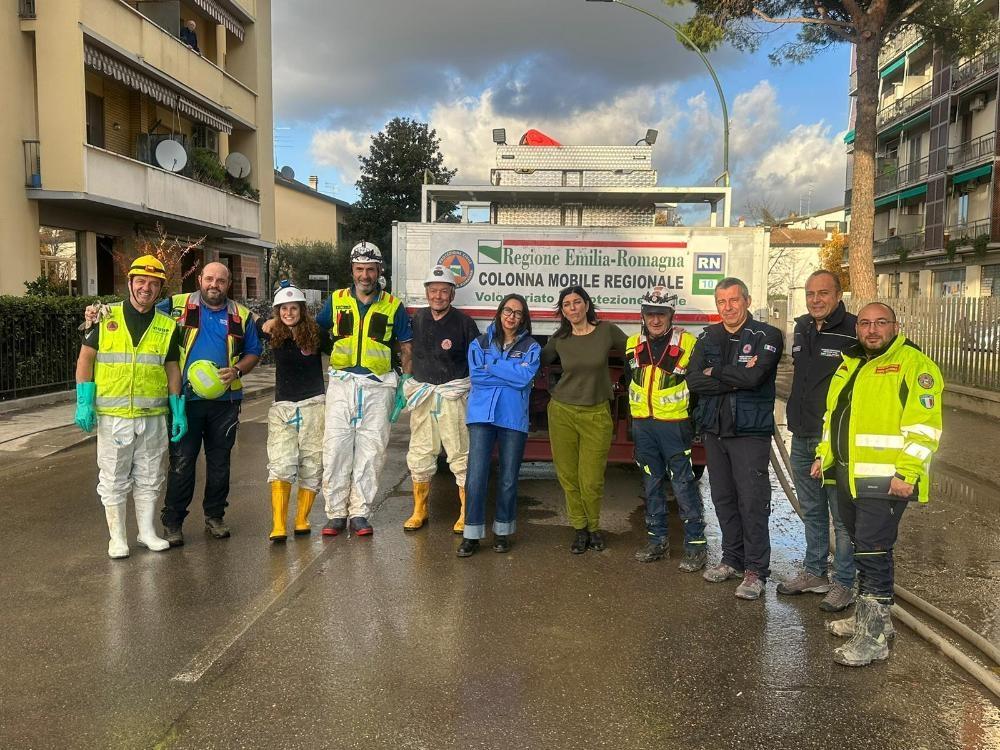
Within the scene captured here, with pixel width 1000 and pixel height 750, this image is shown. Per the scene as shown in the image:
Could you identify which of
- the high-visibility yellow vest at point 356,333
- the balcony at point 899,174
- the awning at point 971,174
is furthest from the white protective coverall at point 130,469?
the balcony at point 899,174

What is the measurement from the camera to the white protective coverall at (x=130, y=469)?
5082 millimetres

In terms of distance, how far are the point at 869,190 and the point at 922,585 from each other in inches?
560

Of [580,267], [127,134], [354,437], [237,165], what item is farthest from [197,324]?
[237,165]

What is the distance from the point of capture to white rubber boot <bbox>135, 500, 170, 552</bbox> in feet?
17.4

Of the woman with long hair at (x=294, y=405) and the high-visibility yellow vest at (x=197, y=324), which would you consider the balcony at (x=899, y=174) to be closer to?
the woman with long hair at (x=294, y=405)

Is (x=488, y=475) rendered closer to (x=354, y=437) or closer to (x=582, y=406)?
(x=582, y=406)

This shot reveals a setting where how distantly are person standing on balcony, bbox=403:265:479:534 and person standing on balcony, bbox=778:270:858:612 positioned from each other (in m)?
2.27

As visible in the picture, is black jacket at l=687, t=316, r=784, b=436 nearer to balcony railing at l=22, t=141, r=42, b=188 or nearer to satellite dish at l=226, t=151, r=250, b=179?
balcony railing at l=22, t=141, r=42, b=188

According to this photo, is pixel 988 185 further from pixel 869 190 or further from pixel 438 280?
pixel 438 280

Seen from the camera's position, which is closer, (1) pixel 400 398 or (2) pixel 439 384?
(2) pixel 439 384

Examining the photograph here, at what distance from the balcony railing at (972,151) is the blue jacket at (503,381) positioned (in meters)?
33.9

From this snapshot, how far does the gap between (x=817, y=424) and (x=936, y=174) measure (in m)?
37.6

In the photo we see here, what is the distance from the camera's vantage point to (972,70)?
32969 mm

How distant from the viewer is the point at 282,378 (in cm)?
559
